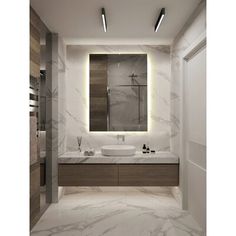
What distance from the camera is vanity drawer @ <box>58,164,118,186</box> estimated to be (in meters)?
4.38

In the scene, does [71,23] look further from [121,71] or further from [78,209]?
[78,209]

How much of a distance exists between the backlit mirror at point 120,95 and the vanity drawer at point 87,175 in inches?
36.5

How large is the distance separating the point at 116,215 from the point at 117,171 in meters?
0.72

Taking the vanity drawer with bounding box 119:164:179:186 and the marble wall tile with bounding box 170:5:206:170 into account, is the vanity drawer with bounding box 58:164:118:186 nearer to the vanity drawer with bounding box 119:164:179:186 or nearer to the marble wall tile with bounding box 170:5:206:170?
the vanity drawer with bounding box 119:164:179:186

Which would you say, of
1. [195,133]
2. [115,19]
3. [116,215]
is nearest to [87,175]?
[116,215]

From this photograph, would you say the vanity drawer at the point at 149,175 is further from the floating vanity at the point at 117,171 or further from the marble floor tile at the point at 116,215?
the marble floor tile at the point at 116,215

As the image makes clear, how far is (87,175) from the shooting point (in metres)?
4.39

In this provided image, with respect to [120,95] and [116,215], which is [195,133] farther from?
[120,95]

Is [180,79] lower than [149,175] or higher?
higher

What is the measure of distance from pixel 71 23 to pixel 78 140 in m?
1.90

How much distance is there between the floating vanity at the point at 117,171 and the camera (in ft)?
14.4

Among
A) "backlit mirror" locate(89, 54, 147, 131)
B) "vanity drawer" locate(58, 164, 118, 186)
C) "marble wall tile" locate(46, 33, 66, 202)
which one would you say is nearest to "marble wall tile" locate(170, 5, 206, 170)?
"backlit mirror" locate(89, 54, 147, 131)

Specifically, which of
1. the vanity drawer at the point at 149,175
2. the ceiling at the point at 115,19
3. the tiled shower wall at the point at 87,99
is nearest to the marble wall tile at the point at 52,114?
the ceiling at the point at 115,19
